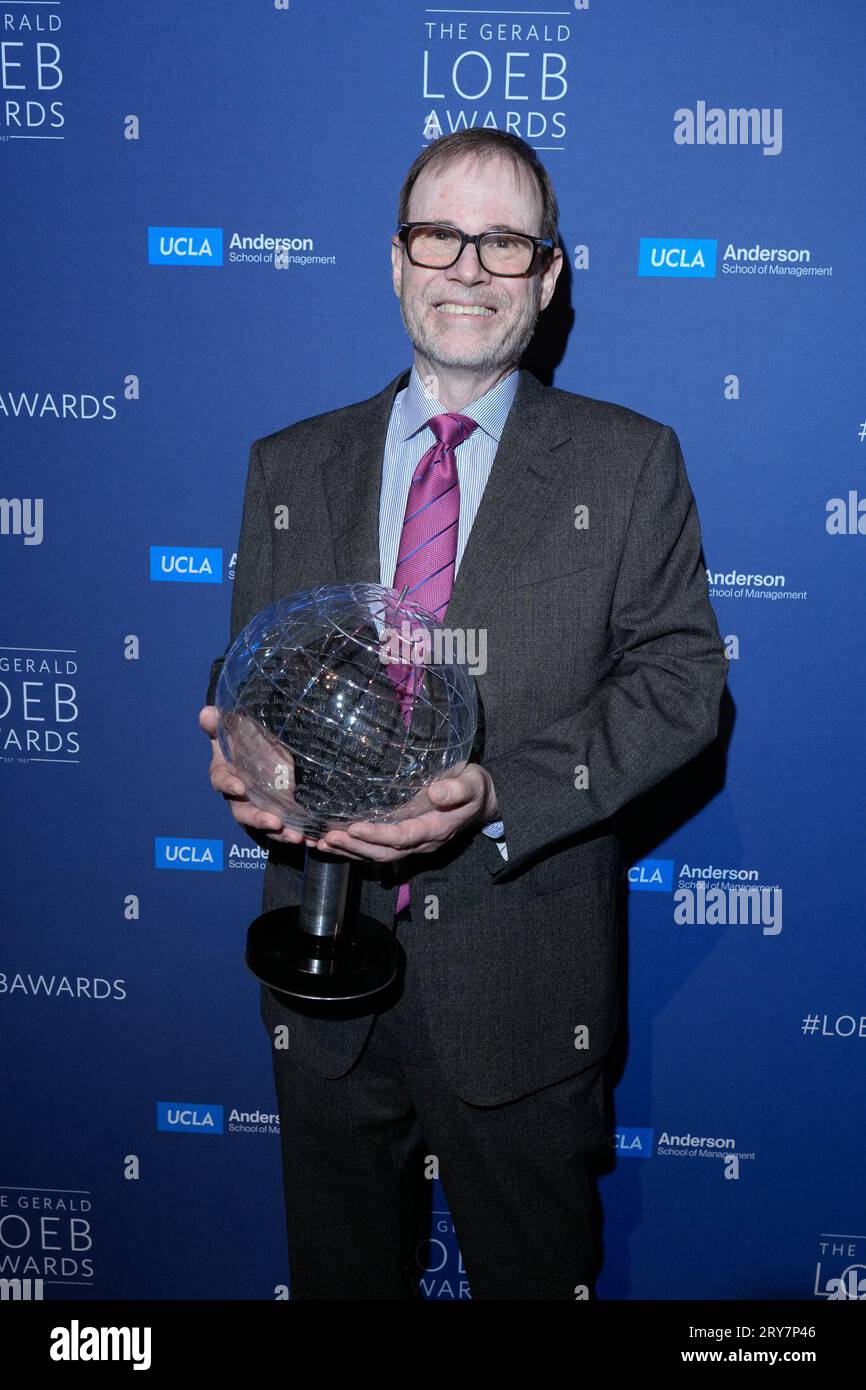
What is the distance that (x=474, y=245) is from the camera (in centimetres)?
198

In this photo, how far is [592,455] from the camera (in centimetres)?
204

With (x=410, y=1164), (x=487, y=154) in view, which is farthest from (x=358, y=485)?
(x=410, y=1164)

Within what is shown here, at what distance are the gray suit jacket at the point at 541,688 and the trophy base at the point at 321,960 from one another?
0.73ft

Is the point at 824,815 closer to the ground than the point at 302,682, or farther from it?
closer to the ground

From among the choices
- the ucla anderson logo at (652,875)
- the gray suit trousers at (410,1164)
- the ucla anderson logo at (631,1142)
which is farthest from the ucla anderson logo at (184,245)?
the ucla anderson logo at (631,1142)

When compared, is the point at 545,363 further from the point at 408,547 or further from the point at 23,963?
the point at 23,963

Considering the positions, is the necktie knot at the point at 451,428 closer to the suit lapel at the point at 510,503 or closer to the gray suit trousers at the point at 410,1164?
the suit lapel at the point at 510,503

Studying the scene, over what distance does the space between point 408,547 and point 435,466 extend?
16cm

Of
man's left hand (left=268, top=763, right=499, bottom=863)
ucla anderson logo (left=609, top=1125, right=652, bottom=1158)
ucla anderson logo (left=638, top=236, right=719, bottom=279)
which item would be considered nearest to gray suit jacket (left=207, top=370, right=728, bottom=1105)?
man's left hand (left=268, top=763, right=499, bottom=863)

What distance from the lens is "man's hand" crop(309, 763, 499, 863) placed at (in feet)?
5.35

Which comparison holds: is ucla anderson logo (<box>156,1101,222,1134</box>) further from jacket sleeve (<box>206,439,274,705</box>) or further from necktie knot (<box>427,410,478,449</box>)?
necktie knot (<box>427,410,478,449</box>)

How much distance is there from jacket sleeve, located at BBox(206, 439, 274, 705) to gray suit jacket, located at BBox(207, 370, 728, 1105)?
0.09ft

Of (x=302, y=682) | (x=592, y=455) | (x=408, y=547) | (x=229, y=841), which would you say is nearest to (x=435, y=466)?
(x=408, y=547)
